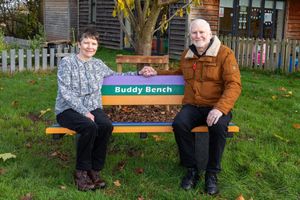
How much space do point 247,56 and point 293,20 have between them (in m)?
5.95

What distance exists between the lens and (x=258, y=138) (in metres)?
5.48

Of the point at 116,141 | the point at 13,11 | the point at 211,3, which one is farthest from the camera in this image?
the point at 13,11

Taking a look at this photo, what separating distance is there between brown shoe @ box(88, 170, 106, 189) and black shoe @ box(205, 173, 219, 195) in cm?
→ 95

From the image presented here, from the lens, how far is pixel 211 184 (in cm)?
398

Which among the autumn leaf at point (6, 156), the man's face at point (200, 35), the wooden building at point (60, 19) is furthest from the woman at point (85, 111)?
the wooden building at point (60, 19)

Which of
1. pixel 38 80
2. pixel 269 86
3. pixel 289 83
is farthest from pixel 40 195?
pixel 289 83

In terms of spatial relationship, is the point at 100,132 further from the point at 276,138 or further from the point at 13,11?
the point at 13,11

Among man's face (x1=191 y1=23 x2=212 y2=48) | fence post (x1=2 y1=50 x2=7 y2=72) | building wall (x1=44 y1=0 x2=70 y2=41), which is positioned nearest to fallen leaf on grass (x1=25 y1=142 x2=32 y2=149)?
man's face (x1=191 y1=23 x2=212 y2=48)

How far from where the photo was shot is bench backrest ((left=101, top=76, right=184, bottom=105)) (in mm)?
4719

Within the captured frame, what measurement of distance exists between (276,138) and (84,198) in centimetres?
275

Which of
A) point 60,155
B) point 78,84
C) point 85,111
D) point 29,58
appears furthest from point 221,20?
point 85,111

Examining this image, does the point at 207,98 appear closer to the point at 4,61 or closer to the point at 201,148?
the point at 201,148

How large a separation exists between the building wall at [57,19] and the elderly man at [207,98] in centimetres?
1899

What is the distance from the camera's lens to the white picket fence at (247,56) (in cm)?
1055
